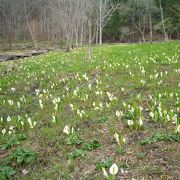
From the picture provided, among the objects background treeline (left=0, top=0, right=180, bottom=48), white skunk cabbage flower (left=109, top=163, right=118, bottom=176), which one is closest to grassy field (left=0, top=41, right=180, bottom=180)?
white skunk cabbage flower (left=109, top=163, right=118, bottom=176)

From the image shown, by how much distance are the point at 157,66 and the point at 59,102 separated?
5.19 meters

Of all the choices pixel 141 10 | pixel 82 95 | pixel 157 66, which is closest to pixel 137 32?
pixel 141 10

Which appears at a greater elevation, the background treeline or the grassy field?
the background treeline

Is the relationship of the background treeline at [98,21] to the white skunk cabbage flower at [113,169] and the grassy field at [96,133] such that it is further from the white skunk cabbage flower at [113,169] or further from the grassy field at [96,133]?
the white skunk cabbage flower at [113,169]

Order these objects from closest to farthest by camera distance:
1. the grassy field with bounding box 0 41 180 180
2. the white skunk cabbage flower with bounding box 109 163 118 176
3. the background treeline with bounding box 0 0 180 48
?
the white skunk cabbage flower with bounding box 109 163 118 176 < the grassy field with bounding box 0 41 180 180 < the background treeline with bounding box 0 0 180 48

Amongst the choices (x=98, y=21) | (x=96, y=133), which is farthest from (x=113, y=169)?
(x=98, y=21)

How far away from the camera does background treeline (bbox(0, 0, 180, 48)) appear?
136 ft

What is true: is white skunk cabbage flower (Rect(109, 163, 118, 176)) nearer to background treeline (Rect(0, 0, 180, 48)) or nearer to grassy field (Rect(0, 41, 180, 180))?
grassy field (Rect(0, 41, 180, 180))

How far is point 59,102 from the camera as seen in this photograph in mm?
8609

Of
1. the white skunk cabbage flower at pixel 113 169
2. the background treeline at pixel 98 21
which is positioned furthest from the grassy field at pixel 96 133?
the background treeline at pixel 98 21

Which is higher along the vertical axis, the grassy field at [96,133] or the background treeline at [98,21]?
the background treeline at [98,21]

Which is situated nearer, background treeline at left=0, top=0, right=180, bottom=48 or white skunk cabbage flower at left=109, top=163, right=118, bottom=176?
white skunk cabbage flower at left=109, top=163, right=118, bottom=176

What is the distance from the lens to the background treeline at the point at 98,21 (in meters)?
41.4

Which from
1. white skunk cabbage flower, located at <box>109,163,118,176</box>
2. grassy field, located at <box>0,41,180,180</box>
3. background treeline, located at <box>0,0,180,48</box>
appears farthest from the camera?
background treeline, located at <box>0,0,180,48</box>
